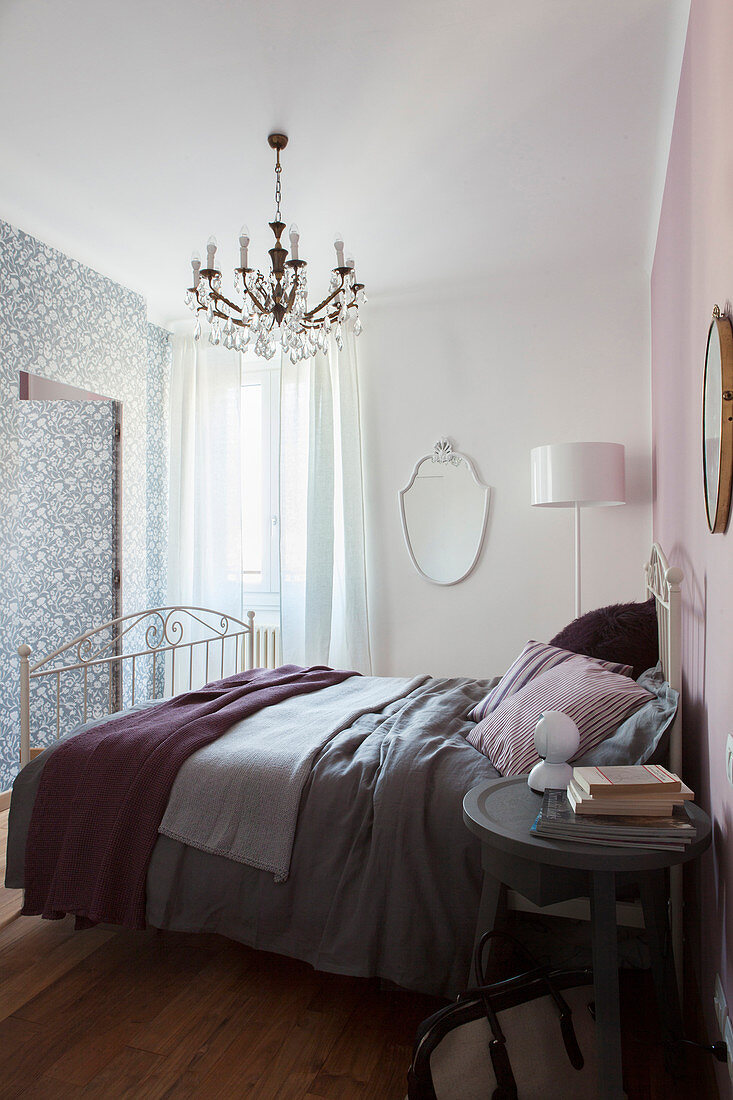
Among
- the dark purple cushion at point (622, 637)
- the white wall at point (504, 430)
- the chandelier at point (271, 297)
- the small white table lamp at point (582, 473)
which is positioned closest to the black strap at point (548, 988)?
the dark purple cushion at point (622, 637)

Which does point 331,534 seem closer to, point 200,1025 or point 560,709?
point 560,709

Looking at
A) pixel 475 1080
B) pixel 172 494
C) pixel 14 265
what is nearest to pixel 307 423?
pixel 172 494

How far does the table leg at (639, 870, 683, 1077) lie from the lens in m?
1.49

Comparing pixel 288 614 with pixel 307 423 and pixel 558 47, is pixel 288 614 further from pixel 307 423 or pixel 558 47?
pixel 558 47

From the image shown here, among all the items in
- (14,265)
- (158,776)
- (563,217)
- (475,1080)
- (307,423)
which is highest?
(563,217)

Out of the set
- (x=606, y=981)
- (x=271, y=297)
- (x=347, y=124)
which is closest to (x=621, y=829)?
(x=606, y=981)

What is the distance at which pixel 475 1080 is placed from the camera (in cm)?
131

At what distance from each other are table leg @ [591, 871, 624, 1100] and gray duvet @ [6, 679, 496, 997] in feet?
1.56

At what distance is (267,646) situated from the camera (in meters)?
4.59

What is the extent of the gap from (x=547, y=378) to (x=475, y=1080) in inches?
134

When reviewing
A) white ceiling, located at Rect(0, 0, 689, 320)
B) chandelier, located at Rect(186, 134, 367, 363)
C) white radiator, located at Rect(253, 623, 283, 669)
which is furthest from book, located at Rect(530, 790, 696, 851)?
white radiator, located at Rect(253, 623, 283, 669)

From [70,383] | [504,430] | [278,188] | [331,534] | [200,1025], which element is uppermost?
[278,188]

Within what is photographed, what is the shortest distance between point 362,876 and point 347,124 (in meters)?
2.48

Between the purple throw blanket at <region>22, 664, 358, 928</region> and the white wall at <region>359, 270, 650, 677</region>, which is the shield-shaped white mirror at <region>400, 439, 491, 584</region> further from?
the purple throw blanket at <region>22, 664, 358, 928</region>
